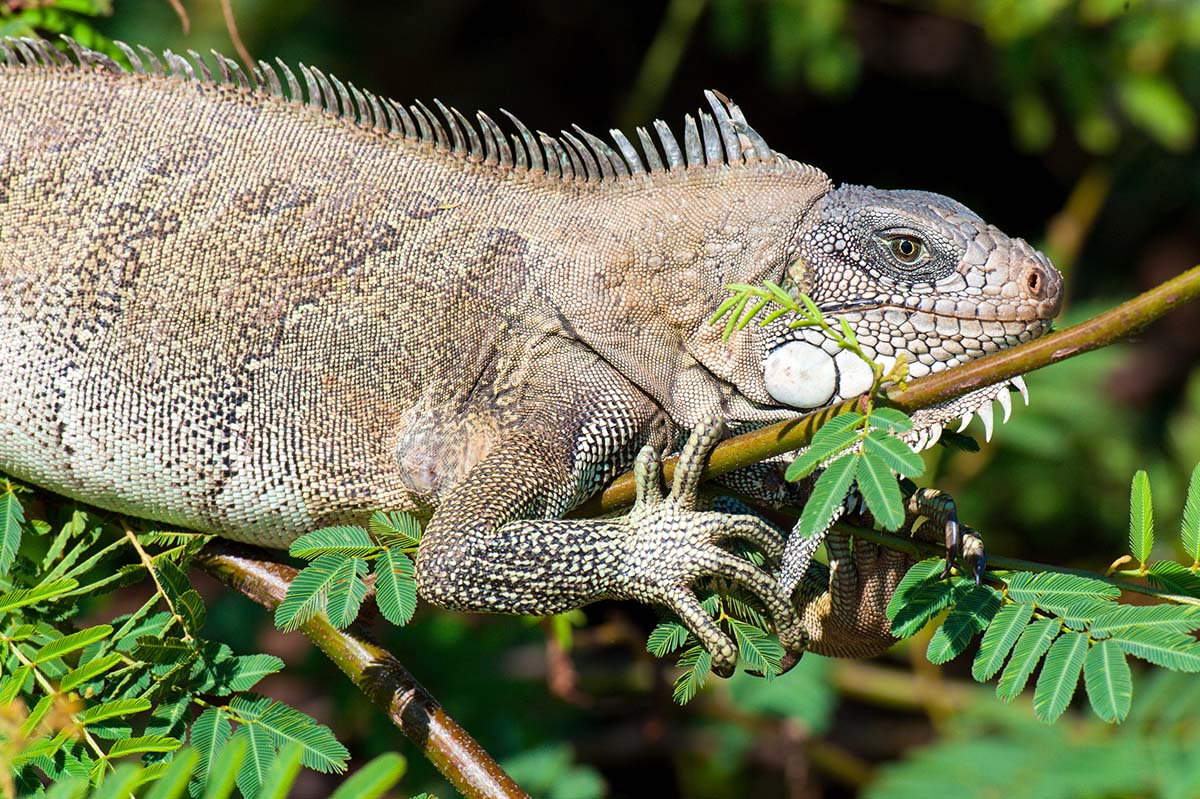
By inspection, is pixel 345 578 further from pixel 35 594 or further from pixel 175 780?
pixel 175 780

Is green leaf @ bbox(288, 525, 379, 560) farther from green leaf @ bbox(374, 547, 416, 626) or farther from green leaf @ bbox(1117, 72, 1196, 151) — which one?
green leaf @ bbox(1117, 72, 1196, 151)

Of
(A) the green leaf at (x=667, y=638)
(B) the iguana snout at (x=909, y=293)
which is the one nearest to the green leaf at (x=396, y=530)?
(A) the green leaf at (x=667, y=638)

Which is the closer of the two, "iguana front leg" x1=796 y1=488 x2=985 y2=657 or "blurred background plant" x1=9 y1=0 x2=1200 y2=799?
"iguana front leg" x1=796 y1=488 x2=985 y2=657

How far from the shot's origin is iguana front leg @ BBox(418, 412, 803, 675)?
10.6 feet

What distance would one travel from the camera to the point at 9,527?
3.38 m

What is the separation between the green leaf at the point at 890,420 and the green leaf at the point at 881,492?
0.07 metres

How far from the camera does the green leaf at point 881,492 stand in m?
2.67

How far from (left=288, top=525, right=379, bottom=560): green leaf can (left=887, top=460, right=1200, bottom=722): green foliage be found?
1385 mm

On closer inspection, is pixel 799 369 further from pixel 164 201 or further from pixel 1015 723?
pixel 1015 723

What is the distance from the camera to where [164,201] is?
3.70 meters

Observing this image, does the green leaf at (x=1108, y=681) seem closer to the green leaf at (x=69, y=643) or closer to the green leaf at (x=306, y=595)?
the green leaf at (x=306, y=595)

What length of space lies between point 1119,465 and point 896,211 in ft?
15.1

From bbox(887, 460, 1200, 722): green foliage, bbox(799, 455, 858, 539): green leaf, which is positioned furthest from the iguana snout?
bbox(799, 455, 858, 539): green leaf

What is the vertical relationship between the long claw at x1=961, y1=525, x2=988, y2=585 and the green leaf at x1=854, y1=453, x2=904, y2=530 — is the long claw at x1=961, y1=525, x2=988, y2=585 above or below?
below
